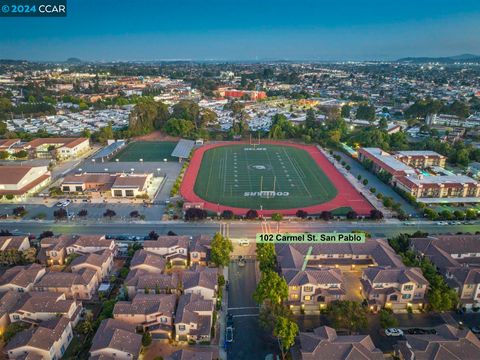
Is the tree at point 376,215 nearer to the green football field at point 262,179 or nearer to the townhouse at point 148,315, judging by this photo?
the green football field at point 262,179

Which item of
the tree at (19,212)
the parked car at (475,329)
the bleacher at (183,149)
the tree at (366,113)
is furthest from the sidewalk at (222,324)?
the tree at (366,113)

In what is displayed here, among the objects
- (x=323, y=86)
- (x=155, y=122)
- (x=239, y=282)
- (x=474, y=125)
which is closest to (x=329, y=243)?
(x=239, y=282)

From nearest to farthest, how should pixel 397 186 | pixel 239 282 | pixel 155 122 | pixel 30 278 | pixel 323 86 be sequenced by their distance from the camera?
pixel 30 278 < pixel 239 282 < pixel 397 186 < pixel 155 122 < pixel 323 86

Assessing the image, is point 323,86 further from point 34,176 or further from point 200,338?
point 200,338

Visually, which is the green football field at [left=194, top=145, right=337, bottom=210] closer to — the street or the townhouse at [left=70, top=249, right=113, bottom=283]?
the street

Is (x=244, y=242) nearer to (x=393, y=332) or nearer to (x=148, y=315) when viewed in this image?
(x=148, y=315)
